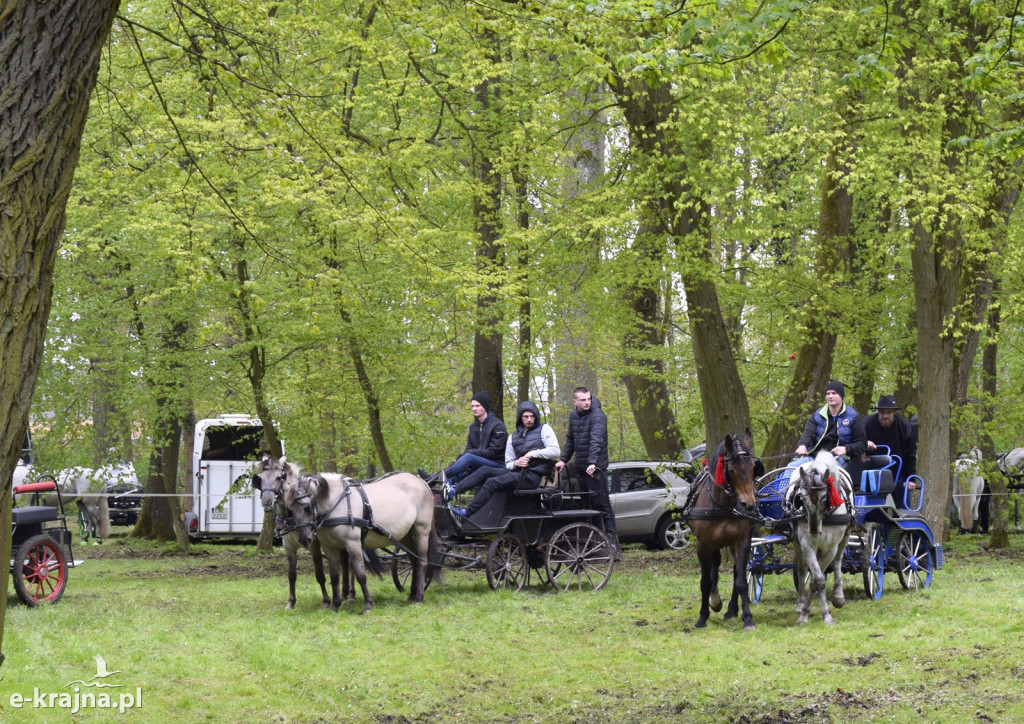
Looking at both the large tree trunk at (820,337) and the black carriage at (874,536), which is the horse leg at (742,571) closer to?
the black carriage at (874,536)

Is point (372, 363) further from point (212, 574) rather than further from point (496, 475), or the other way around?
point (496, 475)

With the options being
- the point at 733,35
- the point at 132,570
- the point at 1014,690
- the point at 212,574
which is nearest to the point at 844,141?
the point at 733,35

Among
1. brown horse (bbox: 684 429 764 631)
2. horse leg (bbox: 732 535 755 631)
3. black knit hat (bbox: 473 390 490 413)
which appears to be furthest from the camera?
black knit hat (bbox: 473 390 490 413)

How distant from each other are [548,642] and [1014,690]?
3989 millimetres

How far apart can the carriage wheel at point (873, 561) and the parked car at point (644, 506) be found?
8.56 m

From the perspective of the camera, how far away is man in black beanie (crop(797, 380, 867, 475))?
40.6 feet

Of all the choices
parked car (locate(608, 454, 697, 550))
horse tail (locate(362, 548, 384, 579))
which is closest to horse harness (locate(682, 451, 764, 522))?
horse tail (locate(362, 548, 384, 579))

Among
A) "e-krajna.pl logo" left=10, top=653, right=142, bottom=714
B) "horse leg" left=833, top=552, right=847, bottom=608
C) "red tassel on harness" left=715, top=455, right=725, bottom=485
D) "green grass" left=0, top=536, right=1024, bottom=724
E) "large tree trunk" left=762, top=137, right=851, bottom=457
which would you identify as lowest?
"green grass" left=0, top=536, right=1024, bottom=724

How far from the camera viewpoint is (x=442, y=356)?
21.0 metres

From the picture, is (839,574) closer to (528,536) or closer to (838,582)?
(838,582)

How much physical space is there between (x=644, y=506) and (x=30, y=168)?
18245 mm

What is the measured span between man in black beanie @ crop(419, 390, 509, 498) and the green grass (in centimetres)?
141

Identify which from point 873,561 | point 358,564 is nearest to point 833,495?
point 873,561

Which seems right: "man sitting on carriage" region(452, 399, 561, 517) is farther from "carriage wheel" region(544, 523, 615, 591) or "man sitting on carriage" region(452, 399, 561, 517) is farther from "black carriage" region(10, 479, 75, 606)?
"black carriage" region(10, 479, 75, 606)
